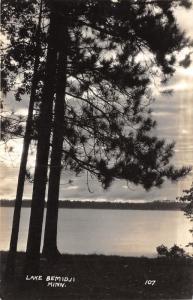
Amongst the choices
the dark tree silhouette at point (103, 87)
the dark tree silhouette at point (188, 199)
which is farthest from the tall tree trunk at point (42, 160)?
the dark tree silhouette at point (188, 199)

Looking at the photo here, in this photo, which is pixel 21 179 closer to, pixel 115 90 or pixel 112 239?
pixel 115 90

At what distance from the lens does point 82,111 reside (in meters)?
9.74

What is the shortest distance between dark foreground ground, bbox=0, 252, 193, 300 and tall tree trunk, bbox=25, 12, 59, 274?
0.44 metres

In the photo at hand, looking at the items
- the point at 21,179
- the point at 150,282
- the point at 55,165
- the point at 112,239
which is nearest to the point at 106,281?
the point at 150,282

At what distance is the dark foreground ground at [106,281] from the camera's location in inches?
276

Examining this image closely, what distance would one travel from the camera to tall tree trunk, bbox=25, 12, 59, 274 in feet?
24.1

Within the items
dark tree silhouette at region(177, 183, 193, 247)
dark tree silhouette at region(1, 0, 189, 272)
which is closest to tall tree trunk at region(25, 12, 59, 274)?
dark tree silhouette at region(1, 0, 189, 272)

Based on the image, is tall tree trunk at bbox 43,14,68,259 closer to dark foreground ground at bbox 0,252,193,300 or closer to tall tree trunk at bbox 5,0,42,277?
dark foreground ground at bbox 0,252,193,300

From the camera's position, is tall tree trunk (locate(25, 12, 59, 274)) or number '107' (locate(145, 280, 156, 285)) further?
number '107' (locate(145, 280, 156, 285))

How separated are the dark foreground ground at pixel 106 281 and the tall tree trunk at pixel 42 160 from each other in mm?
436

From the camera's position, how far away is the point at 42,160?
7.43m

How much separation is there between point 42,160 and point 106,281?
7.29 feet

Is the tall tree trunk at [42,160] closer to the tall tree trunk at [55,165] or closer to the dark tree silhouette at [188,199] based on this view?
the tall tree trunk at [55,165]

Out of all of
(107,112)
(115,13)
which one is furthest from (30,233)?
(115,13)
